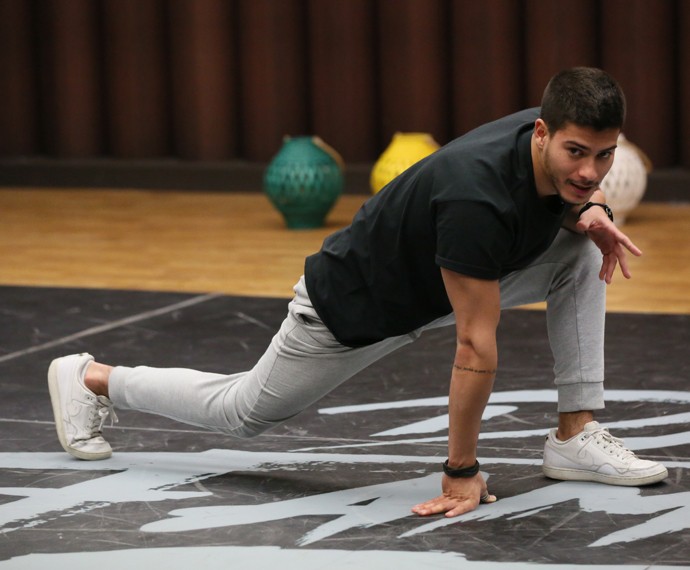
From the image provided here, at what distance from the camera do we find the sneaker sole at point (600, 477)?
243 cm

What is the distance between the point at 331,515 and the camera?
232cm

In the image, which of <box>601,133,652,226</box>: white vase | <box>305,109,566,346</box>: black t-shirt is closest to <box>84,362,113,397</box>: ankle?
<box>305,109,566,346</box>: black t-shirt

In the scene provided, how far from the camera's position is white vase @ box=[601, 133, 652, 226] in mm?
5645

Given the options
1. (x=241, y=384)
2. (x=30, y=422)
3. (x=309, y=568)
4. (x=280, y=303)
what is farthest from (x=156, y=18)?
(x=309, y=568)

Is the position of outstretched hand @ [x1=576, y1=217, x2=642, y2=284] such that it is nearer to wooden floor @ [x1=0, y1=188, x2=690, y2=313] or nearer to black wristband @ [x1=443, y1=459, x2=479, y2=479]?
black wristband @ [x1=443, y1=459, x2=479, y2=479]

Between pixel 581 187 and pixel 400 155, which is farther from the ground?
pixel 581 187

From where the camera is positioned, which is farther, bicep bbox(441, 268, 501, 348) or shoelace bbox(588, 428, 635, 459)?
shoelace bbox(588, 428, 635, 459)

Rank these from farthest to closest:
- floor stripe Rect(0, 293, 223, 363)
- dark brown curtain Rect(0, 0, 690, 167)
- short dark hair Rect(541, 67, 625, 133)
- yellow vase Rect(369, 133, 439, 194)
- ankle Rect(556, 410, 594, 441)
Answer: dark brown curtain Rect(0, 0, 690, 167) → yellow vase Rect(369, 133, 439, 194) → floor stripe Rect(0, 293, 223, 363) → ankle Rect(556, 410, 594, 441) → short dark hair Rect(541, 67, 625, 133)

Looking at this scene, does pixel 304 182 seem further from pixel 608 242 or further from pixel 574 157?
pixel 574 157

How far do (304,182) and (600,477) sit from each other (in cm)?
354

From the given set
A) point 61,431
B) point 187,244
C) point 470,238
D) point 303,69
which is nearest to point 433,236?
point 470,238

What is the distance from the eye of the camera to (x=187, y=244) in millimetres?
5695

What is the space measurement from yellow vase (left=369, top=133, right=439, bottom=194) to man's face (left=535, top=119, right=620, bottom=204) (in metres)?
3.60

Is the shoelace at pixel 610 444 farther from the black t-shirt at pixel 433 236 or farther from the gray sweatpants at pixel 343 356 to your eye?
the black t-shirt at pixel 433 236
